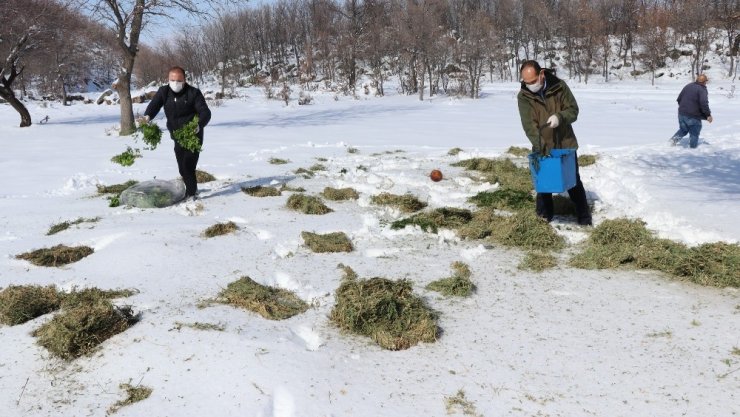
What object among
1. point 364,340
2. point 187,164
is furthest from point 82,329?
point 187,164

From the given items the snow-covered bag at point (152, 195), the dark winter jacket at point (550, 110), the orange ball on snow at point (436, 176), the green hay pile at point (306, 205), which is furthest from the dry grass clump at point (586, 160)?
the snow-covered bag at point (152, 195)

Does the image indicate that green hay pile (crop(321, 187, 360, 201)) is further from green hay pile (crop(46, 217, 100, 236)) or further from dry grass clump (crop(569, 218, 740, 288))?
dry grass clump (crop(569, 218, 740, 288))

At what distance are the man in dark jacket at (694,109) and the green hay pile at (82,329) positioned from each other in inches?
447

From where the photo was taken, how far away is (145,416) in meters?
2.37

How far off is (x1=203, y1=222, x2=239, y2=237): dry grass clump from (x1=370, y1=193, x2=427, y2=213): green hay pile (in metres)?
1.97

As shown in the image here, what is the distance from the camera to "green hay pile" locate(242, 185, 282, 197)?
23.4 feet

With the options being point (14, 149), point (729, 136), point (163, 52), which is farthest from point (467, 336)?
point (163, 52)

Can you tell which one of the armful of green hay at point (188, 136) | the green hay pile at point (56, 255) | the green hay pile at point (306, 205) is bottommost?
the green hay pile at point (56, 255)

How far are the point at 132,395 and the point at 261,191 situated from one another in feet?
16.0

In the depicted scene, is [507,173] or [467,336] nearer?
[467,336]

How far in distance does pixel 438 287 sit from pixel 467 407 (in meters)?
1.47

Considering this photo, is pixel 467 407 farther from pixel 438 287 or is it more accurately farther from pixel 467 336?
pixel 438 287

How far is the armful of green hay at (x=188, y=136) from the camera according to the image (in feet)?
20.8

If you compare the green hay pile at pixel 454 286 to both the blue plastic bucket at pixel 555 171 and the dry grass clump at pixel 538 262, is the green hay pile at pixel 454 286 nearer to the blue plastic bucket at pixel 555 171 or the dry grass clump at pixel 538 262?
the dry grass clump at pixel 538 262
